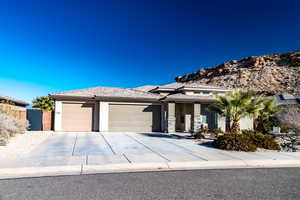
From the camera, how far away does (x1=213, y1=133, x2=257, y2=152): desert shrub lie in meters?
10.0

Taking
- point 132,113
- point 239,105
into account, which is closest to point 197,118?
point 132,113

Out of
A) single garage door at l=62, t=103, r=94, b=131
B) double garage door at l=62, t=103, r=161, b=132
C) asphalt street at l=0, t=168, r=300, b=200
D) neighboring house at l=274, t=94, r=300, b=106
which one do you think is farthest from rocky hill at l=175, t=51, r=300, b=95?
asphalt street at l=0, t=168, r=300, b=200

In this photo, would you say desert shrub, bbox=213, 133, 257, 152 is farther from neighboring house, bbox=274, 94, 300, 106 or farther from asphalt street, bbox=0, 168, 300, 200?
neighboring house, bbox=274, 94, 300, 106

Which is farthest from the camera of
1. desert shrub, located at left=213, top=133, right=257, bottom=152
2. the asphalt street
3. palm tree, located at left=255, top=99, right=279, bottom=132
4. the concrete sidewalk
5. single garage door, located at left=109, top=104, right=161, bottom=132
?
single garage door, located at left=109, top=104, right=161, bottom=132

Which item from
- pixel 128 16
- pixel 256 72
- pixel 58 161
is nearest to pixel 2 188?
pixel 58 161

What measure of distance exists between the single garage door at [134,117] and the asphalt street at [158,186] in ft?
40.6

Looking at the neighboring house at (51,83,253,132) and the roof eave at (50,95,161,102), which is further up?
the roof eave at (50,95,161,102)

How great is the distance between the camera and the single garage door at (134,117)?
1827 centimetres

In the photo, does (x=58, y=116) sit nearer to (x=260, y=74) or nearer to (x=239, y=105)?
(x=239, y=105)

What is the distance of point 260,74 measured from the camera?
43.3 m

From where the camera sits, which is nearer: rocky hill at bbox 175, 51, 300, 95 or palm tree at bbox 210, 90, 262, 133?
palm tree at bbox 210, 90, 262, 133

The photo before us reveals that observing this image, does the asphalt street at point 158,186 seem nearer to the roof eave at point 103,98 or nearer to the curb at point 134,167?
the curb at point 134,167

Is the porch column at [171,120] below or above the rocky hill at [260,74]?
below

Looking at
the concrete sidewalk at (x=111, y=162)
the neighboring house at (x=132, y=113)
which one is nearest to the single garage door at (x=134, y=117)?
the neighboring house at (x=132, y=113)
